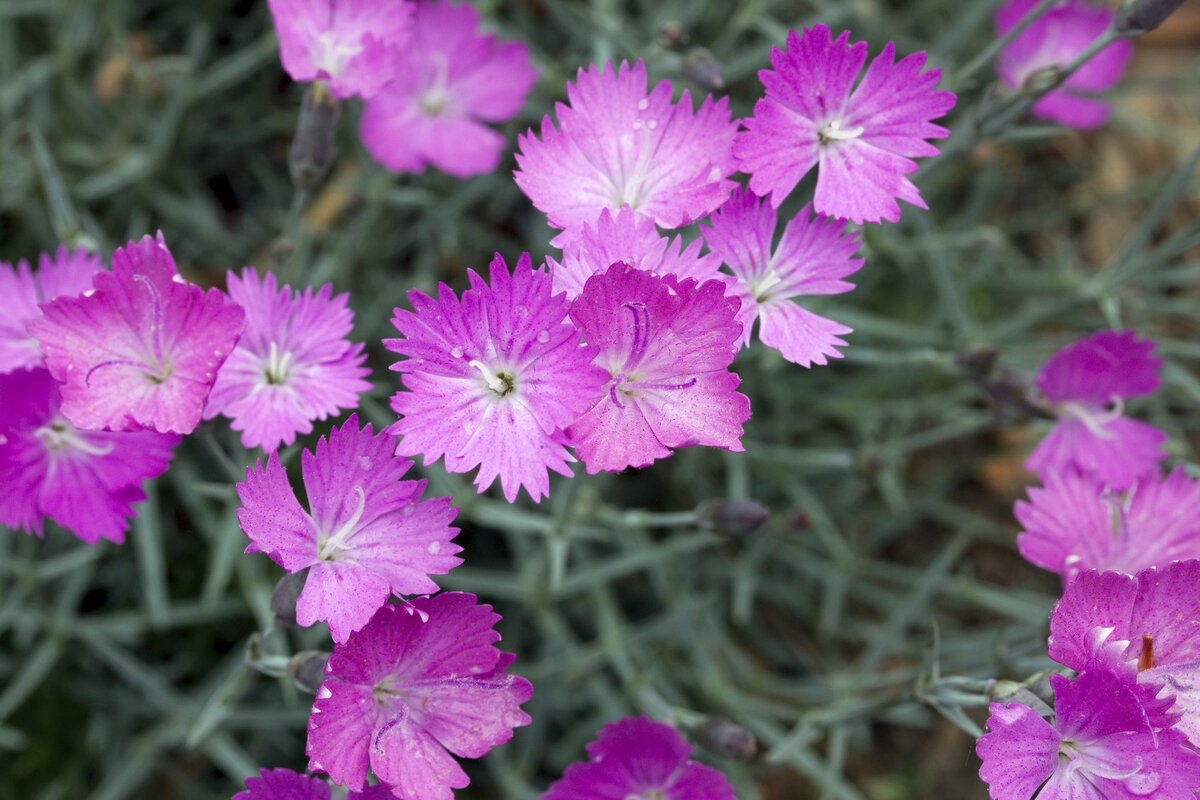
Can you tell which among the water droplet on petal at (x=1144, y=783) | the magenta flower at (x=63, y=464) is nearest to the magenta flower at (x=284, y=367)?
the magenta flower at (x=63, y=464)

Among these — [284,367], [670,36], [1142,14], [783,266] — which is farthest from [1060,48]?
[284,367]

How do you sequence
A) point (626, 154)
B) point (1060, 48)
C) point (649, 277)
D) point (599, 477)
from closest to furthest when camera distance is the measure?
point (649, 277), point (626, 154), point (599, 477), point (1060, 48)

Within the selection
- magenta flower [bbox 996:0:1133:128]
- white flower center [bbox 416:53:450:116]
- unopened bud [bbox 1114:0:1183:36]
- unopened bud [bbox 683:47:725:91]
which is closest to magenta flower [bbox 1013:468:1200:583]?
unopened bud [bbox 1114:0:1183:36]

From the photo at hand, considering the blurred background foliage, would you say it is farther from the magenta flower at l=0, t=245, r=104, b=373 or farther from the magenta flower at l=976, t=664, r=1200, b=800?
the magenta flower at l=976, t=664, r=1200, b=800

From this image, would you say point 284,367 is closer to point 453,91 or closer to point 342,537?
point 342,537

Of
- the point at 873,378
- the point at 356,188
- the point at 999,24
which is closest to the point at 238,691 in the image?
the point at 356,188

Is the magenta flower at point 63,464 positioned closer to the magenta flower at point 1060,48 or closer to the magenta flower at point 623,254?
the magenta flower at point 623,254

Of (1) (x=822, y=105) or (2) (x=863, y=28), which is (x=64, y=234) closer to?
(1) (x=822, y=105)
